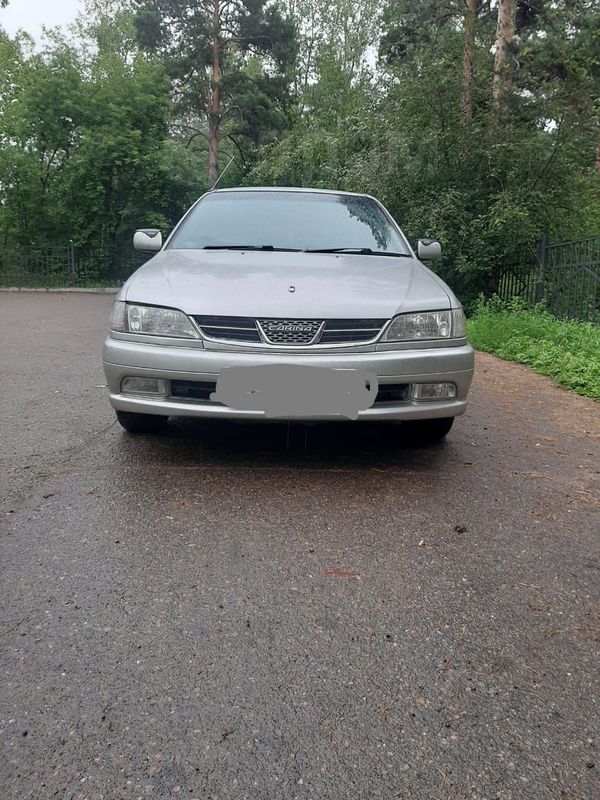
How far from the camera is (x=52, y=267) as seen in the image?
22516mm

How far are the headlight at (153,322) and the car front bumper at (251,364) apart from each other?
0.23 feet

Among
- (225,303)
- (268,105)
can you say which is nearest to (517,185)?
(225,303)

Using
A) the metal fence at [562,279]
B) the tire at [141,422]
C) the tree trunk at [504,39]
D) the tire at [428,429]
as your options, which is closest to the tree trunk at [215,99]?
the tree trunk at [504,39]

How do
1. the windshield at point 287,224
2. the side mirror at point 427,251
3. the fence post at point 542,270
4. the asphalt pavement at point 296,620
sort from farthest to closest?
1. the fence post at point 542,270
2. the side mirror at point 427,251
3. the windshield at point 287,224
4. the asphalt pavement at point 296,620

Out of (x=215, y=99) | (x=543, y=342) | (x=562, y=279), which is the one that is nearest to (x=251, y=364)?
(x=543, y=342)

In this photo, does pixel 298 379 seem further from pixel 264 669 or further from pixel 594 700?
pixel 594 700

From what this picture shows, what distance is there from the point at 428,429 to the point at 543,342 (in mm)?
4569

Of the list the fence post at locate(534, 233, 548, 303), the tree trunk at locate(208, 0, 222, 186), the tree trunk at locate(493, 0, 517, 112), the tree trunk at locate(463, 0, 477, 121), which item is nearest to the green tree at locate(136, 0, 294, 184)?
the tree trunk at locate(208, 0, 222, 186)

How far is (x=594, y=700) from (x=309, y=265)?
2550mm

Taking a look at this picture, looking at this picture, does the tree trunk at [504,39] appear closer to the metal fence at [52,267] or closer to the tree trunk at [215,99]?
the tree trunk at [215,99]

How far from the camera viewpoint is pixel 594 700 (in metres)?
1.68

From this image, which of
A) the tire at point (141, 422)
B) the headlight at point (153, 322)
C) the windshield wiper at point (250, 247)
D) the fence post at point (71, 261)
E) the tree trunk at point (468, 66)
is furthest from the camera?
the fence post at point (71, 261)

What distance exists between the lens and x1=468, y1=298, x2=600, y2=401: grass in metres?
6.20

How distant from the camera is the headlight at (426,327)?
10.3 ft
